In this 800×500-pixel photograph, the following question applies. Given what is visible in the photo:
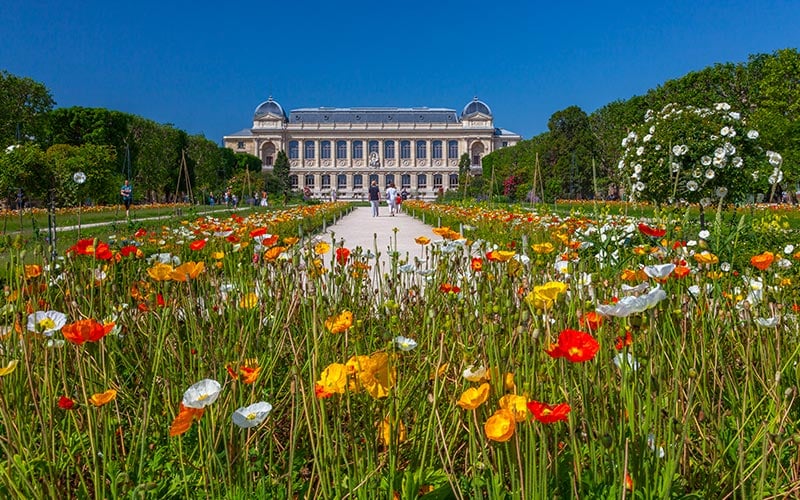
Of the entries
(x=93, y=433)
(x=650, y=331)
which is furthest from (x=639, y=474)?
(x=93, y=433)

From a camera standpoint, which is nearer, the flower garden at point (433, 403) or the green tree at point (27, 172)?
the flower garden at point (433, 403)

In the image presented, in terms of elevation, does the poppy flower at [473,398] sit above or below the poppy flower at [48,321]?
below

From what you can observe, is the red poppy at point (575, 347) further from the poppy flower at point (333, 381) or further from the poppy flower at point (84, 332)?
the poppy flower at point (84, 332)

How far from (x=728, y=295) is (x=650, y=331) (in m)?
0.85

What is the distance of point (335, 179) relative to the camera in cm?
6750

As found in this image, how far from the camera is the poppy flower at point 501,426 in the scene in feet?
2.57

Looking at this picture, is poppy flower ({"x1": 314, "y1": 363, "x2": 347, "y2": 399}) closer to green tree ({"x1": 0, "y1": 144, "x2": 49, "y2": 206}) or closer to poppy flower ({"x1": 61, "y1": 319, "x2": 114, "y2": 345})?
poppy flower ({"x1": 61, "y1": 319, "x2": 114, "y2": 345})

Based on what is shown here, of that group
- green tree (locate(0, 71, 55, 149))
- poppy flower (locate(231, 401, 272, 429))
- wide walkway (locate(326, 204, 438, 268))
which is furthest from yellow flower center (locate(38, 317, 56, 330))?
green tree (locate(0, 71, 55, 149))

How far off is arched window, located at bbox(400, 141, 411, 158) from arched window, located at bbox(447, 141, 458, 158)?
3939mm

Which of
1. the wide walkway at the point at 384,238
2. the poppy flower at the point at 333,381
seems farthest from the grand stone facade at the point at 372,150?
the poppy flower at the point at 333,381

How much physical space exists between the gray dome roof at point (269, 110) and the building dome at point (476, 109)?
1930 cm

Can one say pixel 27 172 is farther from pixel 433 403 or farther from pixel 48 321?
pixel 433 403

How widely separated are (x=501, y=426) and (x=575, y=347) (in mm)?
135

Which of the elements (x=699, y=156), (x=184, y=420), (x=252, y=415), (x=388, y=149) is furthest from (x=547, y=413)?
(x=388, y=149)
